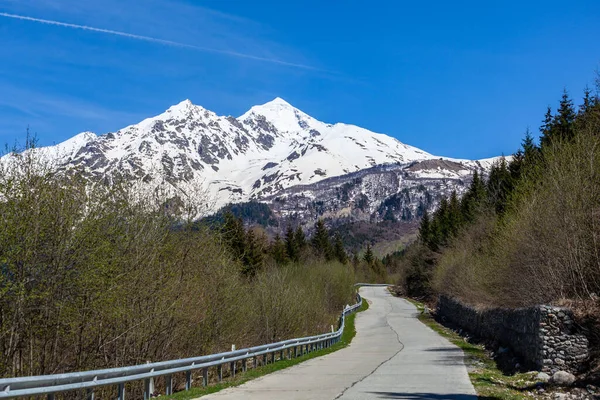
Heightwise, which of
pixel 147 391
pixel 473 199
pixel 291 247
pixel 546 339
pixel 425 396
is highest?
pixel 473 199

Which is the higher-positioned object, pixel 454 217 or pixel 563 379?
pixel 454 217

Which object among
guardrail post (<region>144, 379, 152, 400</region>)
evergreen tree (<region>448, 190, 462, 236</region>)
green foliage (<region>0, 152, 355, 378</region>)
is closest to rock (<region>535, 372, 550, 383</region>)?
guardrail post (<region>144, 379, 152, 400</region>)

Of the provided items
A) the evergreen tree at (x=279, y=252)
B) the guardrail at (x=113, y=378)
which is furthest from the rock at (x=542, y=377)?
the evergreen tree at (x=279, y=252)

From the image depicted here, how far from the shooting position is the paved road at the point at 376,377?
14.1 m

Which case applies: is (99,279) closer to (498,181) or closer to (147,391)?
(147,391)

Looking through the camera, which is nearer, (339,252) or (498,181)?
(498,181)

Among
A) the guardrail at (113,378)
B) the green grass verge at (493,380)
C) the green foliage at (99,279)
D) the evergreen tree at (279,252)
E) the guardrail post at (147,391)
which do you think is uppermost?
the evergreen tree at (279,252)

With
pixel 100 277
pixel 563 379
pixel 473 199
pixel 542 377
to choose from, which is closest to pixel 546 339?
pixel 542 377

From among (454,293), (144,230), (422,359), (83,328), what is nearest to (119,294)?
(83,328)

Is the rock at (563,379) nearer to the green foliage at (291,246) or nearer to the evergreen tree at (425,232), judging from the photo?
the green foliage at (291,246)

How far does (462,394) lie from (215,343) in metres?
10.9

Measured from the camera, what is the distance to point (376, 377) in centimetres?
1806

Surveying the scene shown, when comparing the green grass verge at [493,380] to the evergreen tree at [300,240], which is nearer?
the green grass verge at [493,380]

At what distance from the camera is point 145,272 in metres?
17.4
